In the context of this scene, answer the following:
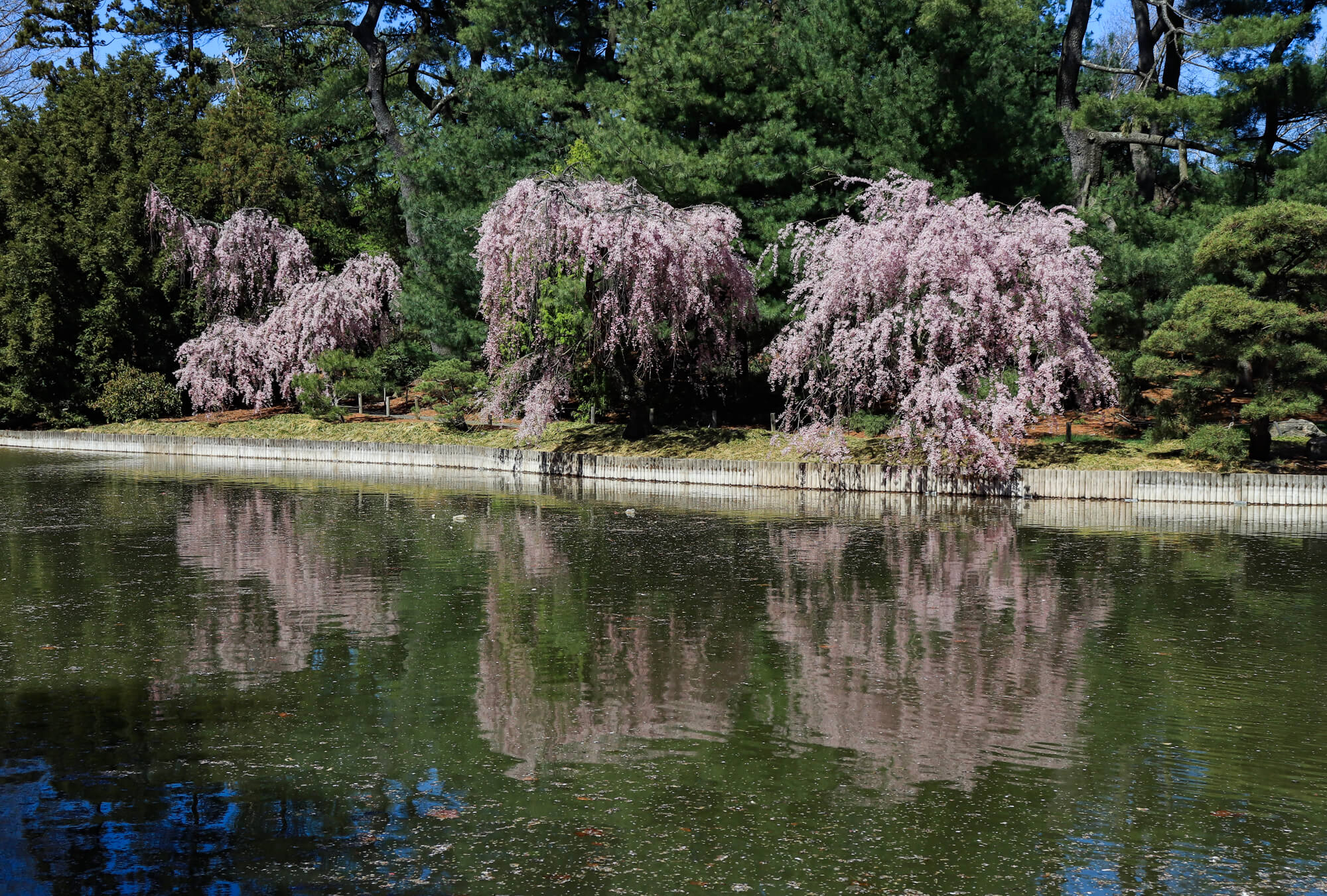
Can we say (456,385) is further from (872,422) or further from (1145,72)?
(1145,72)

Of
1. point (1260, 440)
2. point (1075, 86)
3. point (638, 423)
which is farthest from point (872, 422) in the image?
point (1075, 86)

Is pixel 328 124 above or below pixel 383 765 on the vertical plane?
above

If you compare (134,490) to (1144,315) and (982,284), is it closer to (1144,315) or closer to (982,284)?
(982,284)

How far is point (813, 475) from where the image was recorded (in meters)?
25.0

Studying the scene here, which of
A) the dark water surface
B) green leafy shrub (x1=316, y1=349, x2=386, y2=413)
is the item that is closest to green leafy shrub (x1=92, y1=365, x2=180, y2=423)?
green leafy shrub (x1=316, y1=349, x2=386, y2=413)

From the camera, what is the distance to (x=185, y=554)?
17156 millimetres

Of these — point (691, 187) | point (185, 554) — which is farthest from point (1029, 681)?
point (691, 187)

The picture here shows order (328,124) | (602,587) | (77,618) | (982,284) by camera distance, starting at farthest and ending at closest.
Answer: (328,124), (982,284), (602,587), (77,618)

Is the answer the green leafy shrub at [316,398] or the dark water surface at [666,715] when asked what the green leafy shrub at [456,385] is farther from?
the dark water surface at [666,715]

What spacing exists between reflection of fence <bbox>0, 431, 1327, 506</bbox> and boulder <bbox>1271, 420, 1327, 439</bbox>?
225 inches

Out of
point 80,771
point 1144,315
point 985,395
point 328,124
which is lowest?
point 80,771

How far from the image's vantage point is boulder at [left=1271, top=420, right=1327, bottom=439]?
87.4 feet

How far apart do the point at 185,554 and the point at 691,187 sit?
16268mm

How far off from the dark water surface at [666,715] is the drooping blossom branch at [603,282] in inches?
400
